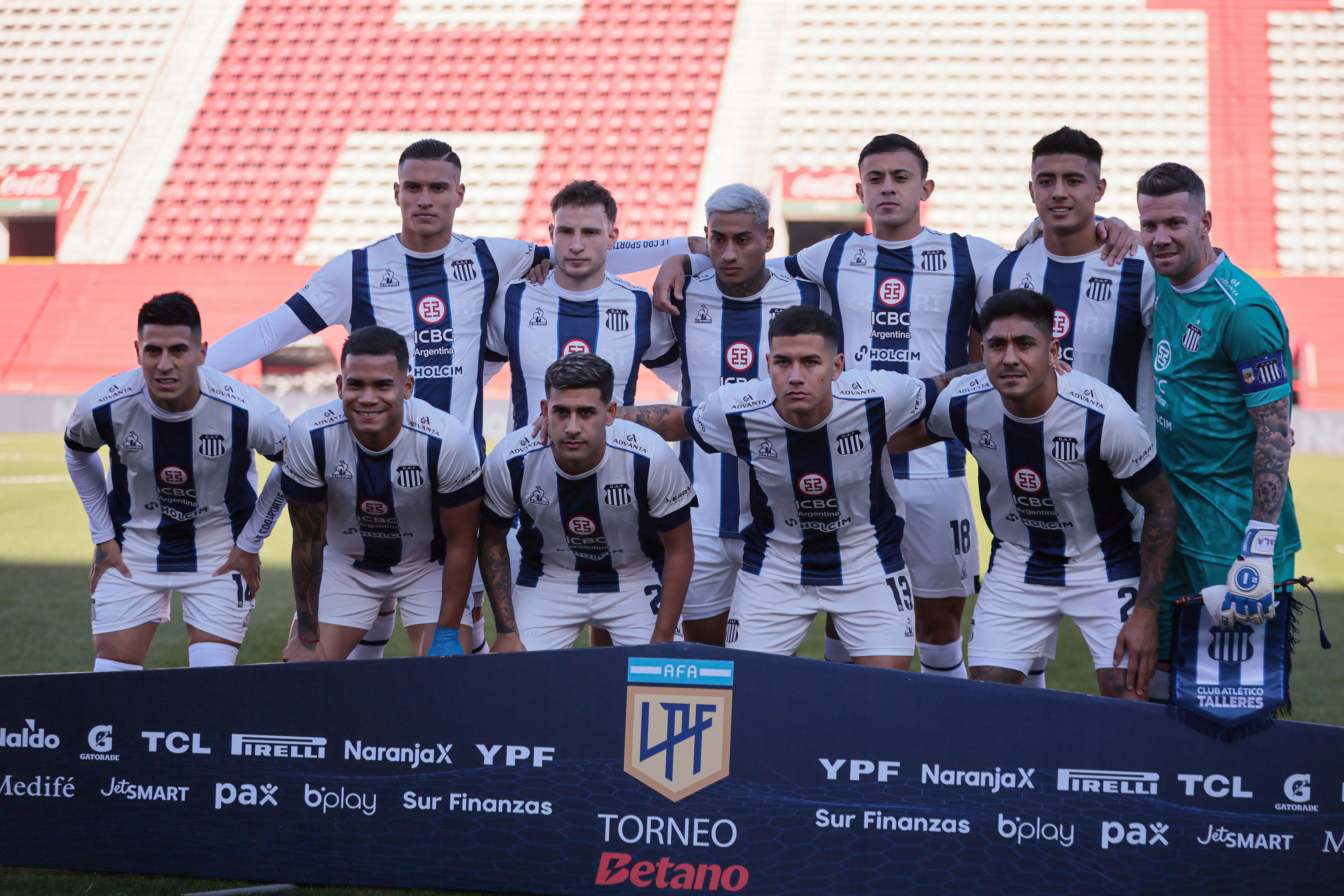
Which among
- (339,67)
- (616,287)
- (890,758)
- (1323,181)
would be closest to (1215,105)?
(1323,181)

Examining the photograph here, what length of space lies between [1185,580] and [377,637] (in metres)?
2.97

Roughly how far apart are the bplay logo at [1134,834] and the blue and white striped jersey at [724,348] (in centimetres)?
177

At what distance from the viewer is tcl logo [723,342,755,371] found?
4.20m

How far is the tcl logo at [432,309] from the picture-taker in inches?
168

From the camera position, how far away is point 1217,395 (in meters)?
3.39

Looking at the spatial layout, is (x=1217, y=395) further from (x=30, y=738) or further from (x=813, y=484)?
(x=30, y=738)

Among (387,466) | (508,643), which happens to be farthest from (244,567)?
(508,643)

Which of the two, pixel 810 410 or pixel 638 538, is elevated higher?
pixel 810 410

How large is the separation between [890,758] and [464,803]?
107 centimetres

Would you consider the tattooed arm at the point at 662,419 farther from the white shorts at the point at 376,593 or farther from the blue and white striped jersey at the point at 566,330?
the white shorts at the point at 376,593

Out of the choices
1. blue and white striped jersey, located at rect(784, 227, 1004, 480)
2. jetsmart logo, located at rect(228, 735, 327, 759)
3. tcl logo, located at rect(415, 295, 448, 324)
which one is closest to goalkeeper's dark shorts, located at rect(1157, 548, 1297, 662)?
blue and white striped jersey, located at rect(784, 227, 1004, 480)

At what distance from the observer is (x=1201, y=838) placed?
2.68 m

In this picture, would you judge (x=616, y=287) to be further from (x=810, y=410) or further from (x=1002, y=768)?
(x=1002, y=768)

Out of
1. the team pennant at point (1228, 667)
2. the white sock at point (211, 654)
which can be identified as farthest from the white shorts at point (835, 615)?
the white sock at point (211, 654)
